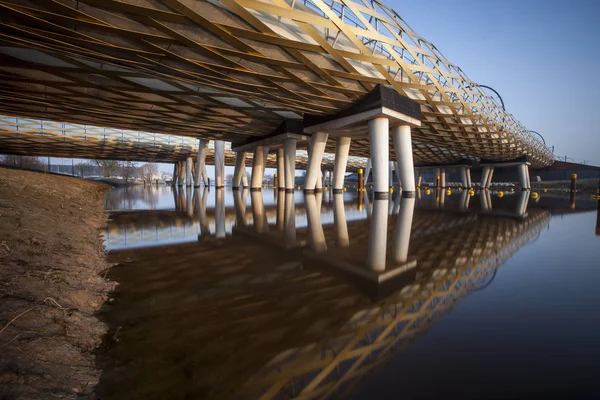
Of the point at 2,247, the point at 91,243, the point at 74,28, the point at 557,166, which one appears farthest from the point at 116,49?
the point at 557,166

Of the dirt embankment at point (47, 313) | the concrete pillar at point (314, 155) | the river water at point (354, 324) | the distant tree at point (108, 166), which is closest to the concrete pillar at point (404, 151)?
the concrete pillar at point (314, 155)

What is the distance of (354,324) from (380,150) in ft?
62.7

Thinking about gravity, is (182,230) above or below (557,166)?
below

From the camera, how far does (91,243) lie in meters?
5.58

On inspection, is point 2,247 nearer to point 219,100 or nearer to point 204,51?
point 204,51

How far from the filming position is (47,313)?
2.47 metres

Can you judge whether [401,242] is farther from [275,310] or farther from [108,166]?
[108,166]

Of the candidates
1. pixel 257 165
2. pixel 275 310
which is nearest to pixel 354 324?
pixel 275 310

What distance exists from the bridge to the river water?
8.92 meters

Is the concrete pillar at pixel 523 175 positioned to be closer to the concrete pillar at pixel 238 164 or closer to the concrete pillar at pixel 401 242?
the concrete pillar at pixel 238 164

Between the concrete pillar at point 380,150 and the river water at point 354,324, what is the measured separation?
1538 centimetres

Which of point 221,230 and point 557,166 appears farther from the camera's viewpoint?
point 557,166

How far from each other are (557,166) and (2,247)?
8969 cm

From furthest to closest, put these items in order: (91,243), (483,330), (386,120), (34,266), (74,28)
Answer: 1. (386,120)
2. (74,28)
3. (91,243)
4. (34,266)
5. (483,330)
